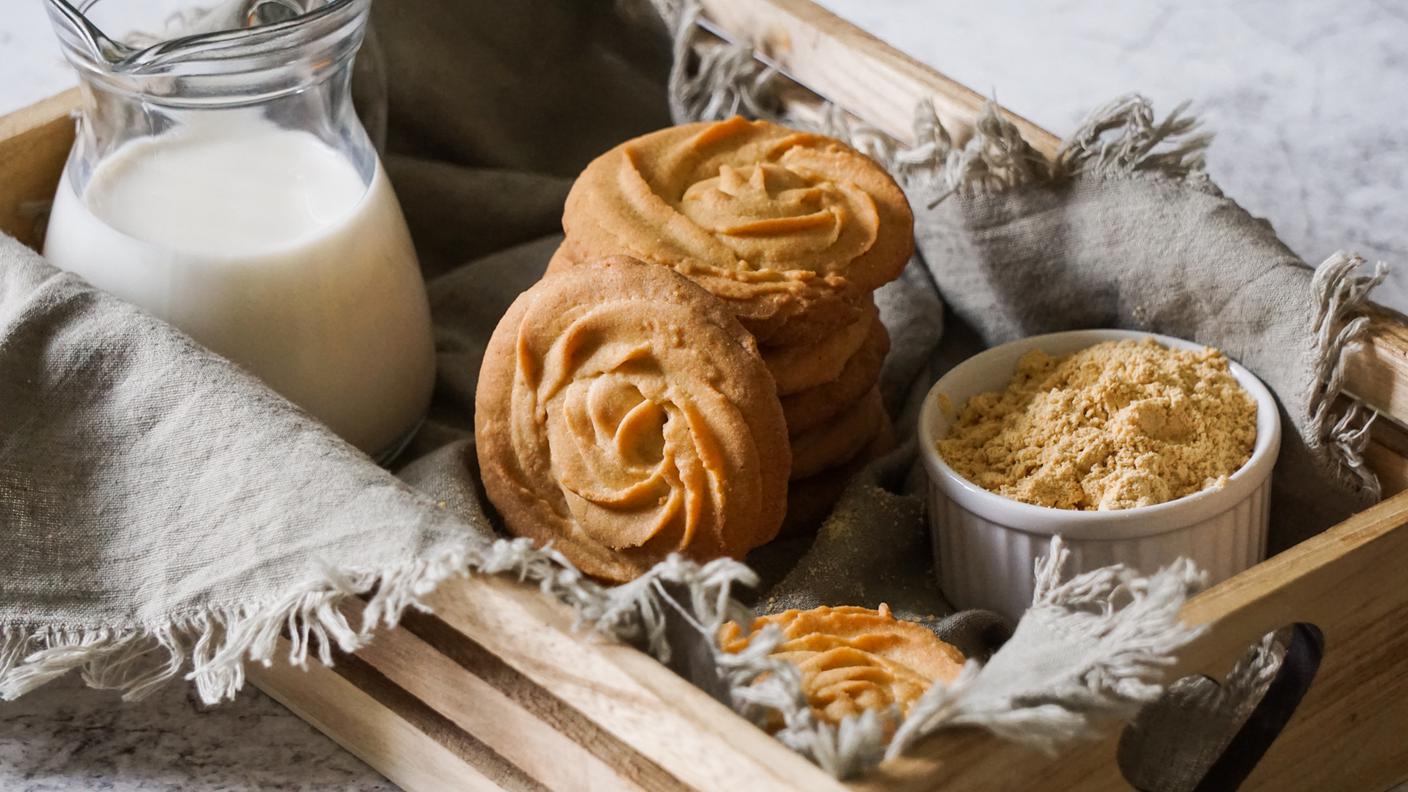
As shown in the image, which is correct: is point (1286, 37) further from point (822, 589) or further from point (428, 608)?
point (428, 608)

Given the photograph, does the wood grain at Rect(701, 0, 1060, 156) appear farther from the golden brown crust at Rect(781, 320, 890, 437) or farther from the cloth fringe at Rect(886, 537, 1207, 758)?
the cloth fringe at Rect(886, 537, 1207, 758)

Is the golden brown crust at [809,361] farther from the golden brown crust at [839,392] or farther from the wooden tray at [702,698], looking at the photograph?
the wooden tray at [702,698]

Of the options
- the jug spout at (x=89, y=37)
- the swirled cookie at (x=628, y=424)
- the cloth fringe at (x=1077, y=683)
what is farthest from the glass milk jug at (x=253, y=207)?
the cloth fringe at (x=1077, y=683)

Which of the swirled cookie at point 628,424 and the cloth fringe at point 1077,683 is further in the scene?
the swirled cookie at point 628,424

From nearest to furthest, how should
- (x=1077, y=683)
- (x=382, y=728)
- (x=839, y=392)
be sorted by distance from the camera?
(x=1077, y=683) < (x=382, y=728) < (x=839, y=392)

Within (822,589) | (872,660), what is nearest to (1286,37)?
(822,589)

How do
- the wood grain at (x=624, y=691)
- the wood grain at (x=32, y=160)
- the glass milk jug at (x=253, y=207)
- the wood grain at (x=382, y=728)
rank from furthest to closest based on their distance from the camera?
the wood grain at (x=32, y=160) → the glass milk jug at (x=253, y=207) → the wood grain at (x=382, y=728) → the wood grain at (x=624, y=691)

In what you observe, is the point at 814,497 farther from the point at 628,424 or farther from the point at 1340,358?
the point at 1340,358

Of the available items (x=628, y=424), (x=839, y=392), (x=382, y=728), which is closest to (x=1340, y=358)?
(x=839, y=392)
